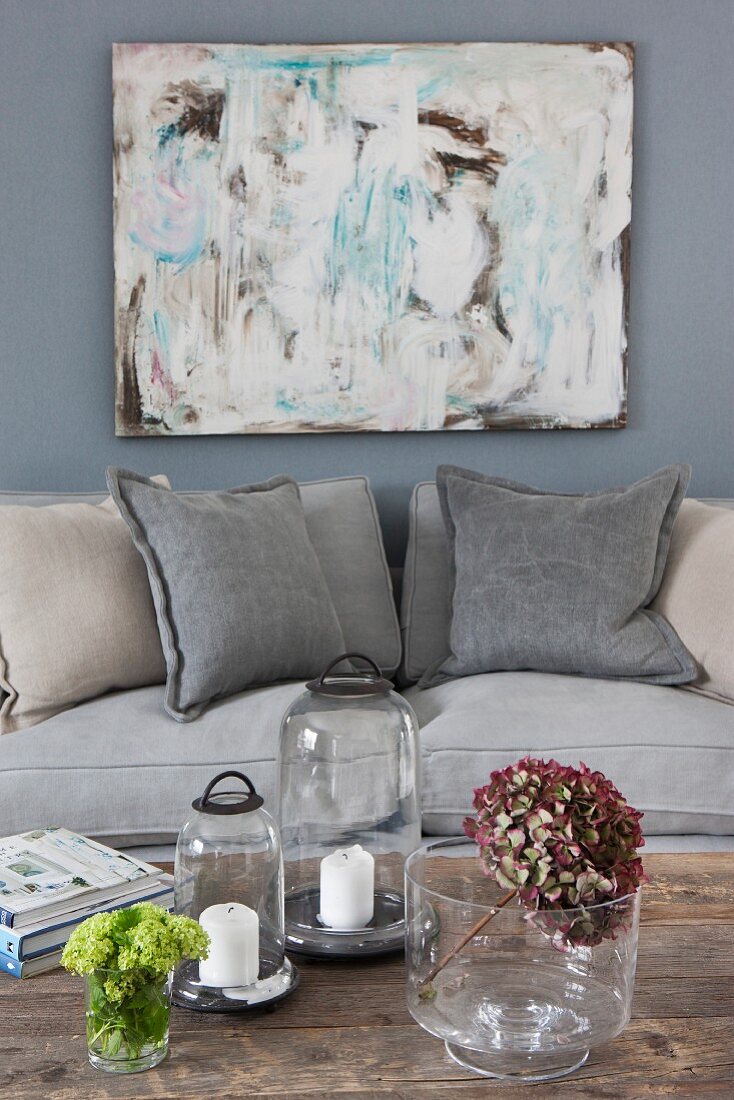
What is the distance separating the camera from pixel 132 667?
7.17ft

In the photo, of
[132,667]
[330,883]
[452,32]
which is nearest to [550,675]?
[132,667]

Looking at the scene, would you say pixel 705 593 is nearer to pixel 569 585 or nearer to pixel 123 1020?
pixel 569 585

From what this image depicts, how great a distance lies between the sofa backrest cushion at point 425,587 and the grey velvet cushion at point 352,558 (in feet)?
0.13

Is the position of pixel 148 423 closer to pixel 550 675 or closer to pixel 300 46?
pixel 300 46

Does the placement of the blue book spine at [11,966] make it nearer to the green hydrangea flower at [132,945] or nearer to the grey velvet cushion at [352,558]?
the green hydrangea flower at [132,945]

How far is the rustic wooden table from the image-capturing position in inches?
34.0

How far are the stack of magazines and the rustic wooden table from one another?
4 centimetres

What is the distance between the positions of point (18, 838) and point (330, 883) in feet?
1.45

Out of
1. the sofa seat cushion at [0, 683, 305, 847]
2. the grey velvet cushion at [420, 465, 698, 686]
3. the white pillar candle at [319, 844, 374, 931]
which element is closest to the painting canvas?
the grey velvet cushion at [420, 465, 698, 686]

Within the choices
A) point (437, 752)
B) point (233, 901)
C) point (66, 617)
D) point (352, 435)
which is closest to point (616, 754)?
point (437, 752)

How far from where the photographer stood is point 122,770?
185cm

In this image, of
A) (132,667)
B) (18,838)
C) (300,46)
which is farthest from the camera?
(300,46)

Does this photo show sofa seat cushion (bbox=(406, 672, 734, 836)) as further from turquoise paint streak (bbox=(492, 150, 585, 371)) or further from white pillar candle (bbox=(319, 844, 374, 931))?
turquoise paint streak (bbox=(492, 150, 585, 371))

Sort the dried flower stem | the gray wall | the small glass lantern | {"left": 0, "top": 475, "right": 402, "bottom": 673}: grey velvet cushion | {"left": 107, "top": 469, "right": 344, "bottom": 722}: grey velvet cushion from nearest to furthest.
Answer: the dried flower stem, the small glass lantern, {"left": 107, "top": 469, "right": 344, "bottom": 722}: grey velvet cushion, {"left": 0, "top": 475, "right": 402, "bottom": 673}: grey velvet cushion, the gray wall
